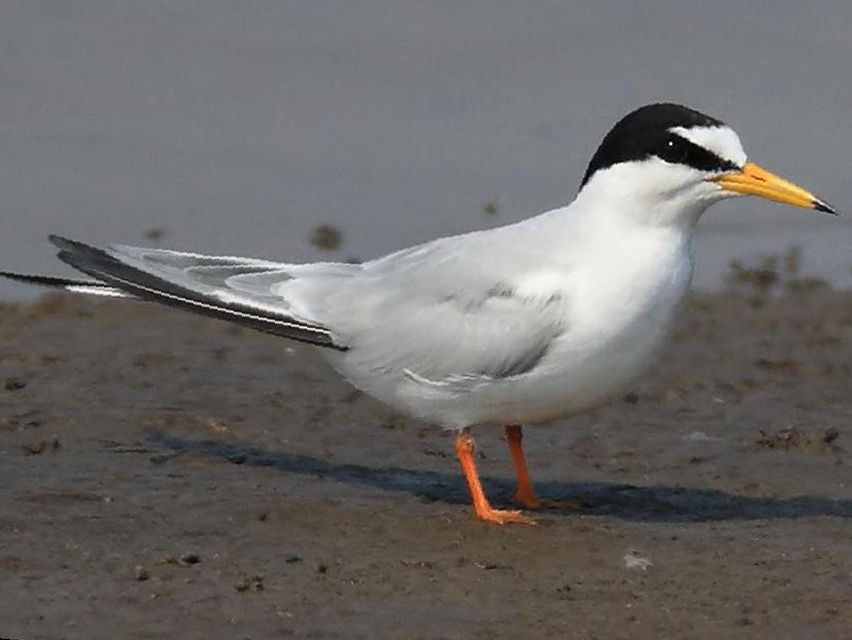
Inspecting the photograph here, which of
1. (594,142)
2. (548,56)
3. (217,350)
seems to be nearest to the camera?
(217,350)

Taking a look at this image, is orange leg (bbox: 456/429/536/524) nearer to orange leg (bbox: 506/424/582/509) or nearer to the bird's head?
orange leg (bbox: 506/424/582/509)

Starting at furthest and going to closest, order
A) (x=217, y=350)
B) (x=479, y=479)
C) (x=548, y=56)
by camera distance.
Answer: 1. (x=548, y=56)
2. (x=217, y=350)
3. (x=479, y=479)

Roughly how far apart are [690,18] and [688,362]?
4677mm

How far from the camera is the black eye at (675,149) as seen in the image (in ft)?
23.0

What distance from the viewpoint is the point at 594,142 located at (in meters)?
11.7

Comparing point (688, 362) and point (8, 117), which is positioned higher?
point (8, 117)

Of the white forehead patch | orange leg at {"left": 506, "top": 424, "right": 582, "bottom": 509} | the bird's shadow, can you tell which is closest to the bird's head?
the white forehead patch

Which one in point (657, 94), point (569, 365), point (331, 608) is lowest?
point (331, 608)

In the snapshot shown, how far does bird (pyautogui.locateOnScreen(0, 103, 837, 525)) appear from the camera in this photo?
6922 millimetres

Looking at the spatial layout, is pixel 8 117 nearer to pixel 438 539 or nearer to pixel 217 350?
pixel 217 350

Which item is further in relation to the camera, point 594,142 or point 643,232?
point 594,142

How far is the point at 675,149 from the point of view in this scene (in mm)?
7012

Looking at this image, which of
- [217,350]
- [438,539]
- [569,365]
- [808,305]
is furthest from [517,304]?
[808,305]

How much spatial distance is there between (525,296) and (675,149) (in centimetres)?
63
